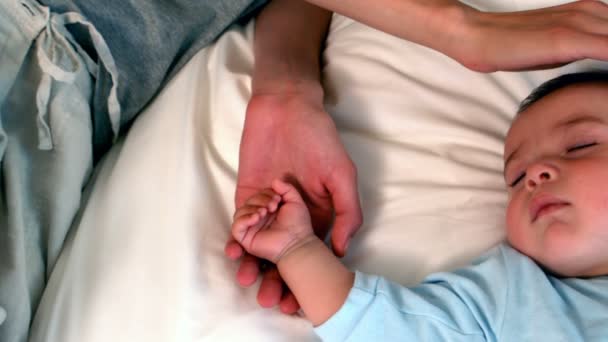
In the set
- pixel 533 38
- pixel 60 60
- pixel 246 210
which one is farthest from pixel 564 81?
pixel 60 60

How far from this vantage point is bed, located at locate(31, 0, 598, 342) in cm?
72

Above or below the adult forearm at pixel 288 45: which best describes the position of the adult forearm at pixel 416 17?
above

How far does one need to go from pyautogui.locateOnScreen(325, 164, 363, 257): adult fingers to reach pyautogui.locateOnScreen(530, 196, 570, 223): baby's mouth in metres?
0.20

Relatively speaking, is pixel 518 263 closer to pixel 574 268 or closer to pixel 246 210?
pixel 574 268

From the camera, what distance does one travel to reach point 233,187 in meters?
0.84

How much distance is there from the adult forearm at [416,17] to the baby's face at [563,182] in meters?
0.16

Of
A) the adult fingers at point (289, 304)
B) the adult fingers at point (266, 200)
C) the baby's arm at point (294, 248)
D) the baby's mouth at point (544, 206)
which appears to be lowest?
the adult fingers at point (289, 304)

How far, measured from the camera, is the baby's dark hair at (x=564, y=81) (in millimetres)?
805

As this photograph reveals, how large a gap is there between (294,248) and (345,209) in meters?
0.08

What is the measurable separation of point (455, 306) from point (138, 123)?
498mm

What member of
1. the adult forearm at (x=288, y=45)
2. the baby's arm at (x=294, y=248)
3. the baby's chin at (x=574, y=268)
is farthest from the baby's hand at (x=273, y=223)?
the baby's chin at (x=574, y=268)

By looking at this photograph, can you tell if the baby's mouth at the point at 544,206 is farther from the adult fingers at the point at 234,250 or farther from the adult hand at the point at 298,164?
the adult fingers at the point at 234,250

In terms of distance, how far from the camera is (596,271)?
75cm

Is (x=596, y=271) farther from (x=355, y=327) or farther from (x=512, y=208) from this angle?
(x=355, y=327)
